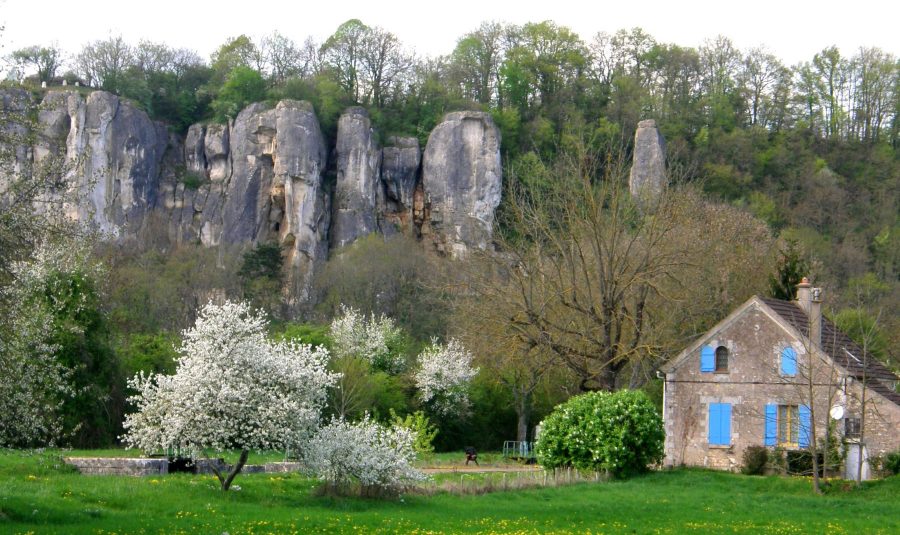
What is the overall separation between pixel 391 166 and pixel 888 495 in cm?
6231

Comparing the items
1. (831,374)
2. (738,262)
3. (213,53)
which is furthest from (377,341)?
(213,53)

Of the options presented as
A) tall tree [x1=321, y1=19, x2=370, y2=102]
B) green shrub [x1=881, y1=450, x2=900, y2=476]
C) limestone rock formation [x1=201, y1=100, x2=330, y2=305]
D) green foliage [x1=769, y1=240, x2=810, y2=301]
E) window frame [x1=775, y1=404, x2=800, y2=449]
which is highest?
tall tree [x1=321, y1=19, x2=370, y2=102]

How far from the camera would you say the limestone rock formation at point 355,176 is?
77875 mm

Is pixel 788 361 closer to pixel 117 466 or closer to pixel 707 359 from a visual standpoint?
pixel 707 359

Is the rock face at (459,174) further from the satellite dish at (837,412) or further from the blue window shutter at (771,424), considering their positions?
the satellite dish at (837,412)

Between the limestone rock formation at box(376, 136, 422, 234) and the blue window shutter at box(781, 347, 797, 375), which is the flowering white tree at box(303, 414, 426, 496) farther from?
the limestone rock formation at box(376, 136, 422, 234)

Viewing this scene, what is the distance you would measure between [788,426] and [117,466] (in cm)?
1747

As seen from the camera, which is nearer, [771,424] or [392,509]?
[392,509]

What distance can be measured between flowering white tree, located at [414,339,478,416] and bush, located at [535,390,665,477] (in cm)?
1483

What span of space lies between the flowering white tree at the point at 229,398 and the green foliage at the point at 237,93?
65.6 m

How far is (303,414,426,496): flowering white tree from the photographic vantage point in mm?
18828

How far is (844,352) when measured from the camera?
94.7 ft

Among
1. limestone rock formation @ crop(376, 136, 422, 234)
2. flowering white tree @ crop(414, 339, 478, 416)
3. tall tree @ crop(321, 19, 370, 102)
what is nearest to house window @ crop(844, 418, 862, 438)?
flowering white tree @ crop(414, 339, 478, 416)

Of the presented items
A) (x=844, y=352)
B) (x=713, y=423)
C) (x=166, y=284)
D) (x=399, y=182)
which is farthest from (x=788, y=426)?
(x=399, y=182)
